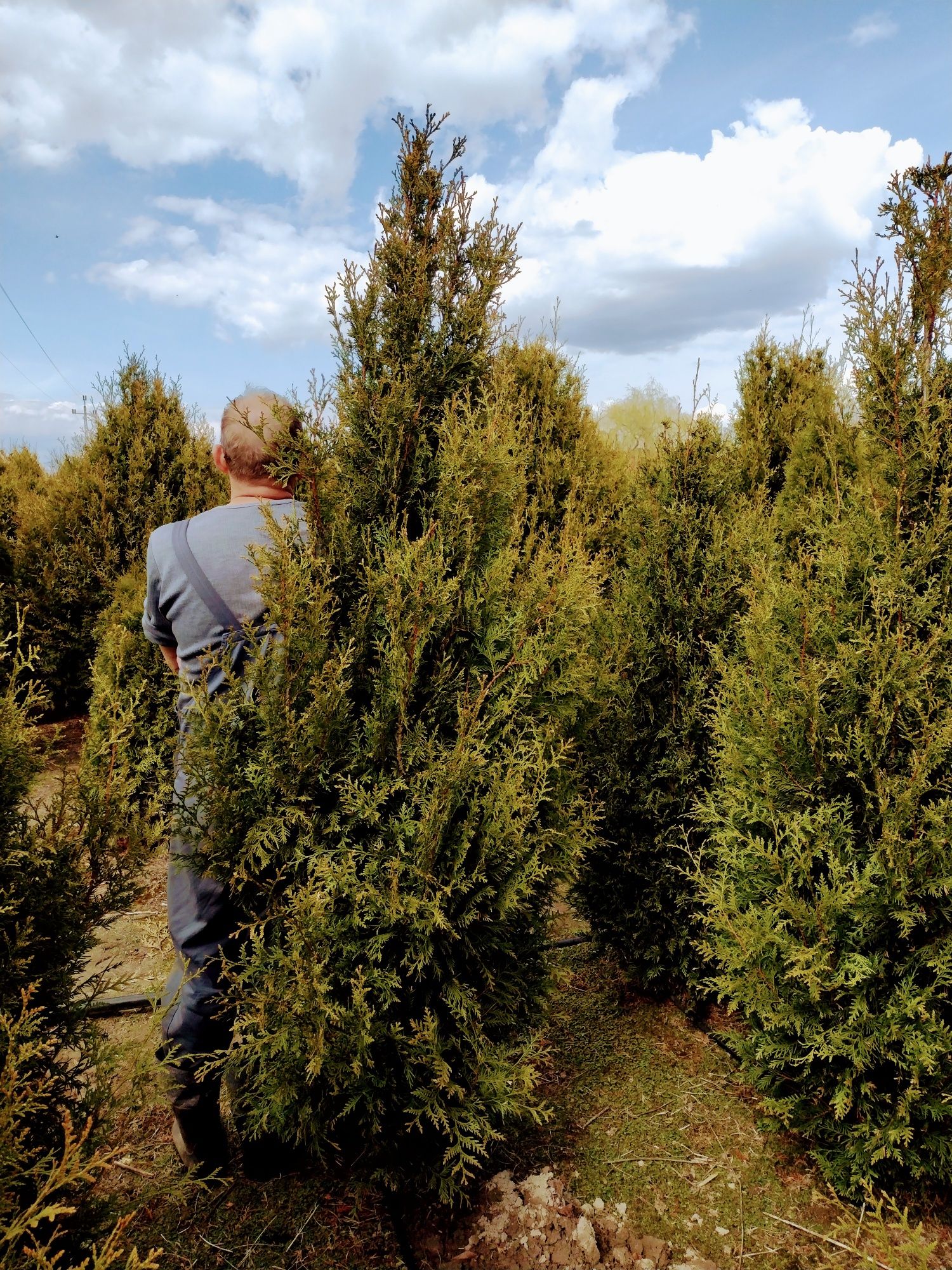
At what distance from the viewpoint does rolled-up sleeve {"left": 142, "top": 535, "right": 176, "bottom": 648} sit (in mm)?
2955

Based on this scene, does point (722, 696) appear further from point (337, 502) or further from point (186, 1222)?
point (186, 1222)


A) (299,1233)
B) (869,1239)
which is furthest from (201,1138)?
(869,1239)

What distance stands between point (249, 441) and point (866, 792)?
108 inches

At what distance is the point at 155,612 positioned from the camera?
2.99 meters

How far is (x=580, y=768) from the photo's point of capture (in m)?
3.23

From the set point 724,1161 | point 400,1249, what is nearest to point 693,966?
point 724,1161

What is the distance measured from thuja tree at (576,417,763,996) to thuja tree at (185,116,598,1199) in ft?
4.12

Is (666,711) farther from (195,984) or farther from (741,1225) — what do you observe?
(195,984)

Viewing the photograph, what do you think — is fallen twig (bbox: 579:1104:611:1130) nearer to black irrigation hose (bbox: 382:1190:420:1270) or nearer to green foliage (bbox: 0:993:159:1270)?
black irrigation hose (bbox: 382:1190:420:1270)

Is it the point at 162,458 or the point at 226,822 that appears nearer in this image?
the point at 226,822

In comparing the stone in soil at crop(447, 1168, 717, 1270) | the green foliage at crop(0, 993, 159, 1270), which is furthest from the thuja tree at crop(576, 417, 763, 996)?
the green foliage at crop(0, 993, 159, 1270)

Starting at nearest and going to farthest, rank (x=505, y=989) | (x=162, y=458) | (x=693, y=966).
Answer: (x=505, y=989) < (x=693, y=966) < (x=162, y=458)

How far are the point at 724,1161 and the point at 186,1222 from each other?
2.18m

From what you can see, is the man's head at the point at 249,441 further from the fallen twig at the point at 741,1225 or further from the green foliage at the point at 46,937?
the fallen twig at the point at 741,1225
